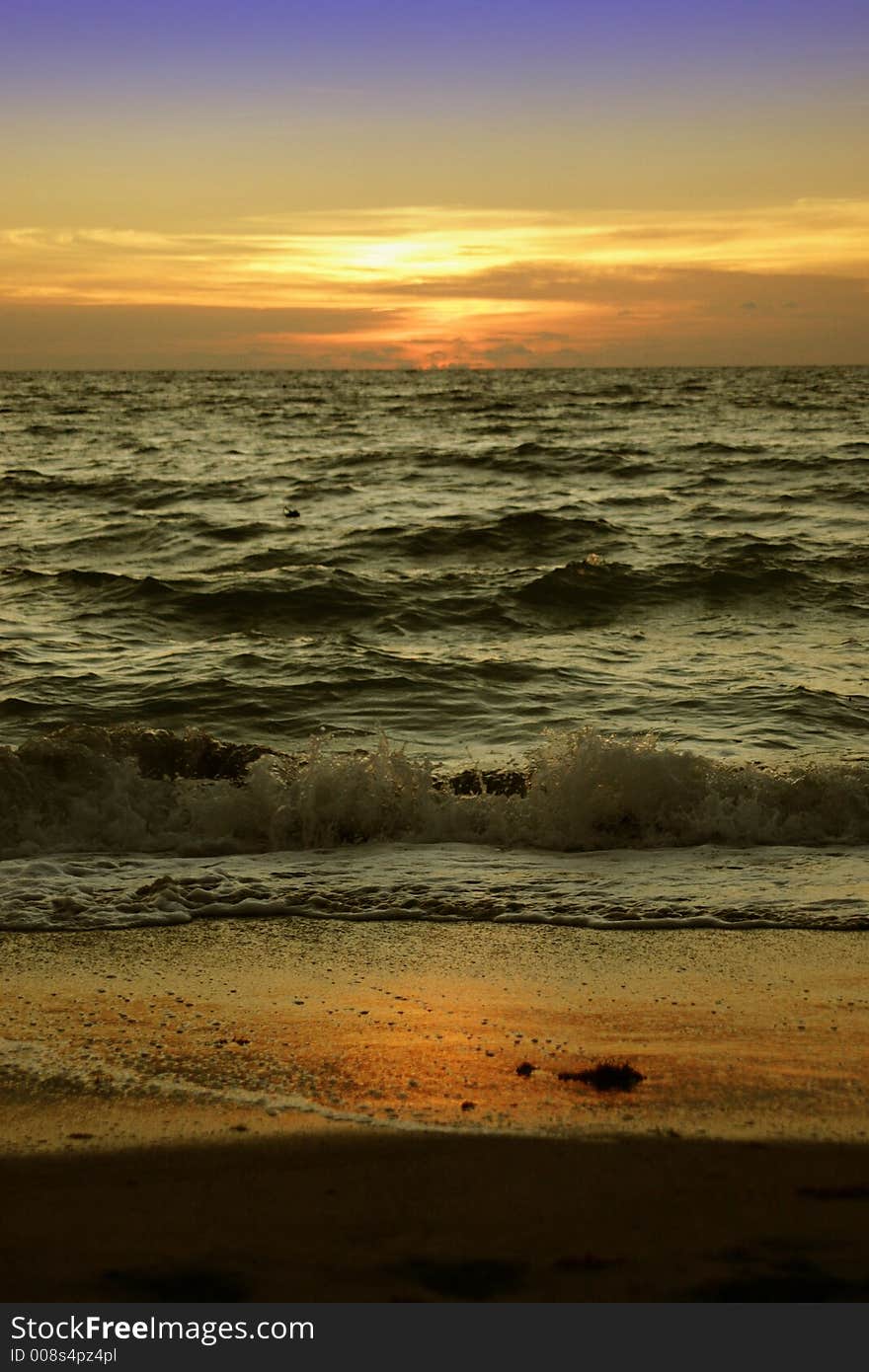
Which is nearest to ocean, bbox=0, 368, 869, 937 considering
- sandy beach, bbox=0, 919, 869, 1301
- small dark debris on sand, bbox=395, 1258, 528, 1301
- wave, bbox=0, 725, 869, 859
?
wave, bbox=0, 725, 869, 859

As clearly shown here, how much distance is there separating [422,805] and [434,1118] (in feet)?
11.7

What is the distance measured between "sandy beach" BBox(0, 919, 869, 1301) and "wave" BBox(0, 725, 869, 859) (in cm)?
164

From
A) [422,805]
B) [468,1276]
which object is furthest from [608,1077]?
[422,805]

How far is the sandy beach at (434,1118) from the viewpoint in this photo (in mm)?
2934

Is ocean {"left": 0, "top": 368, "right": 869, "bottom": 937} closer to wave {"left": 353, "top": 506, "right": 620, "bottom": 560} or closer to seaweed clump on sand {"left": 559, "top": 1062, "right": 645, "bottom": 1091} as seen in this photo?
wave {"left": 353, "top": 506, "right": 620, "bottom": 560}

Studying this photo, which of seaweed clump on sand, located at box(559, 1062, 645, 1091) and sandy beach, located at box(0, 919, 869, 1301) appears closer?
sandy beach, located at box(0, 919, 869, 1301)

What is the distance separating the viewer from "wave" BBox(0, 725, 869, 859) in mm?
6926

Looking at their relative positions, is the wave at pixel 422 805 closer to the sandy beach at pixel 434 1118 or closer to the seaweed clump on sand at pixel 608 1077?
the sandy beach at pixel 434 1118

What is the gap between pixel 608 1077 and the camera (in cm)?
394

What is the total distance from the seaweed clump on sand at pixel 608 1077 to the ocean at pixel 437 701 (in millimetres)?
1511

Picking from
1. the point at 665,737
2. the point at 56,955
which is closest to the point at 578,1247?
the point at 56,955

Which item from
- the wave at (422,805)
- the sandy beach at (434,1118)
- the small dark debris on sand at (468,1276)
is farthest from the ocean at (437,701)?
the small dark debris on sand at (468,1276)

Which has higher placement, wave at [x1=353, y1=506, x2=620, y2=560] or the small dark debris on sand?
wave at [x1=353, y1=506, x2=620, y2=560]

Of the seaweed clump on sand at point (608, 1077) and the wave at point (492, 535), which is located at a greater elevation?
the wave at point (492, 535)
